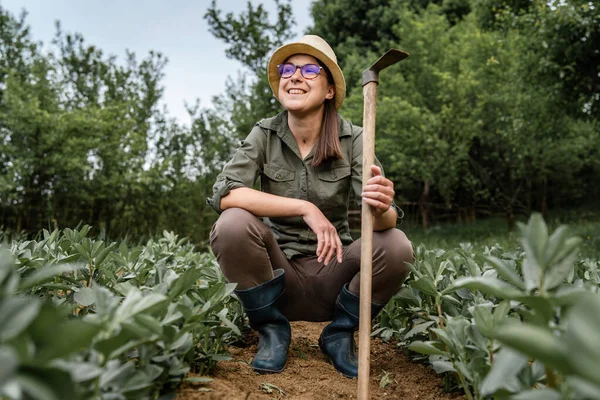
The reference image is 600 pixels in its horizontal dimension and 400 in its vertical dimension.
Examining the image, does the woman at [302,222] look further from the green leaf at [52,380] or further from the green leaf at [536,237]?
the green leaf at [52,380]

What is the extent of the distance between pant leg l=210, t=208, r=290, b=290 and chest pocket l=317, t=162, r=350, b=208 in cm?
45

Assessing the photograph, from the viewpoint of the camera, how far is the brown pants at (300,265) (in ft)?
7.24

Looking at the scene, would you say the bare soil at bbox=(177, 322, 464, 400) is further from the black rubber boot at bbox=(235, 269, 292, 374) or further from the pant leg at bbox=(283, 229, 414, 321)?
the pant leg at bbox=(283, 229, 414, 321)

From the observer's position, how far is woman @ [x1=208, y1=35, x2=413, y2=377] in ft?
7.32

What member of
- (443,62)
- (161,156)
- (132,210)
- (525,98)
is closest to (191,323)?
(132,210)

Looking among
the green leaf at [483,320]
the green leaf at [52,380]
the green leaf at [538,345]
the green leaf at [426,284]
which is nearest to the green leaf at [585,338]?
the green leaf at [538,345]

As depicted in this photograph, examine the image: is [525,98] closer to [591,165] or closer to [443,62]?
[443,62]

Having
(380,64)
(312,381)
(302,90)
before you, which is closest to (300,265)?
(312,381)

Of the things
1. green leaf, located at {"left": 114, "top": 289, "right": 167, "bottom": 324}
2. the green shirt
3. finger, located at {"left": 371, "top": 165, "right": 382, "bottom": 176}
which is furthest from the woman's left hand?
green leaf, located at {"left": 114, "top": 289, "right": 167, "bottom": 324}

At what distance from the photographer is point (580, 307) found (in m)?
0.73

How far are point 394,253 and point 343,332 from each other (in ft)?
1.55

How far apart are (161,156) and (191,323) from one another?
7.72 metres

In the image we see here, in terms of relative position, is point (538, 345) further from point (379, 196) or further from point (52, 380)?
point (379, 196)

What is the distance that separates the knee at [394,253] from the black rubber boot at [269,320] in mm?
469
